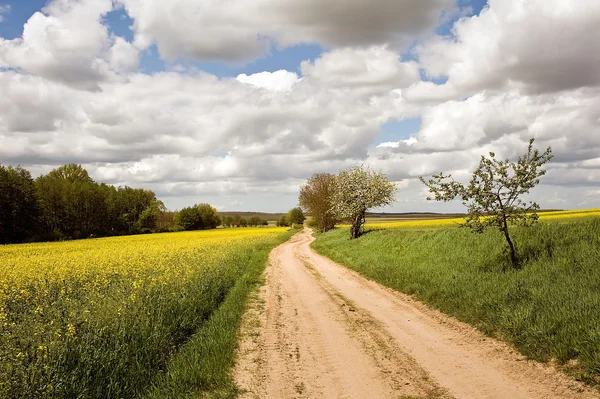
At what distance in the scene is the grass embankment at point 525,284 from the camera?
7.20 m

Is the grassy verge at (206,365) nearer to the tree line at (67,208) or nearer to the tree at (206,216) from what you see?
the tree line at (67,208)

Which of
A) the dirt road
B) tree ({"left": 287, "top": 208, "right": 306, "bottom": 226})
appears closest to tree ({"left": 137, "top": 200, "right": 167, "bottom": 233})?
tree ({"left": 287, "top": 208, "right": 306, "bottom": 226})

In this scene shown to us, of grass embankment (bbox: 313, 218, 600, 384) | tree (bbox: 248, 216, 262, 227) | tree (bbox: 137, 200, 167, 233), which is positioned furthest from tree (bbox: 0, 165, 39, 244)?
tree (bbox: 248, 216, 262, 227)

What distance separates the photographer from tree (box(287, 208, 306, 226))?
344ft

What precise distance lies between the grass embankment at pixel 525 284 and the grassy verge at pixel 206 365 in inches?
226

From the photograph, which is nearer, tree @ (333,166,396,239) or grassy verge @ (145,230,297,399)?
grassy verge @ (145,230,297,399)

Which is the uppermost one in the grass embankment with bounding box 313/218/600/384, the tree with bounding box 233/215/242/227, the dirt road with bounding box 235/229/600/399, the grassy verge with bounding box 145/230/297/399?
the tree with bounding box 233/215/242/227

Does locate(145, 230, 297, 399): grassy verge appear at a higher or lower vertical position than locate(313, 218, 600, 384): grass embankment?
lower

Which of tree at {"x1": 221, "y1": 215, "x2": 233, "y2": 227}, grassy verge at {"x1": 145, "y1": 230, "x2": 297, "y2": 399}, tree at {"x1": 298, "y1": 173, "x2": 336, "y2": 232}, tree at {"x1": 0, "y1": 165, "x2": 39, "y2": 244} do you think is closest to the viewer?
grassy verge at {"x1": 145, "y1": 230, "x2": 297, "y2": 399}

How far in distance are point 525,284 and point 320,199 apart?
2157 inches

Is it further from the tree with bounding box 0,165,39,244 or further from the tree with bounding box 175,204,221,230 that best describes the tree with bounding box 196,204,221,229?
the tree with bounding box 0,165,39,244

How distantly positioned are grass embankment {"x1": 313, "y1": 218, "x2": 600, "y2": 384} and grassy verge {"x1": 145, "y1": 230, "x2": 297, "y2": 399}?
18.9ft

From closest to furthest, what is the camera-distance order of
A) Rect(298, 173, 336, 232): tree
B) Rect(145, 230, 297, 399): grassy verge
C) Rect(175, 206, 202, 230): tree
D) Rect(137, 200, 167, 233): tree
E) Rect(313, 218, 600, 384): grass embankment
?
Rect(145, 230, 297, 399): grassy verge → Rect(313, 218, 600, 384): grass embankment → Rect(298, 173, 336, 232): tree → Rect(137, 200, 167, 233): tree → Rect(175, 206, 202, 230): tree

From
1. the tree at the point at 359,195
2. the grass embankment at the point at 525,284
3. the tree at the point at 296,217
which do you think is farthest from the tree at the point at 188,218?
the grass embankment at the point at 525,284
